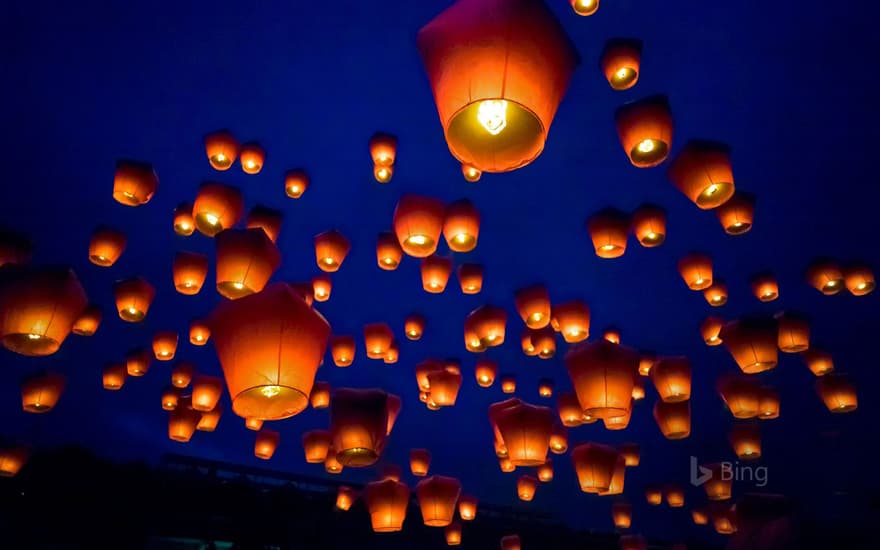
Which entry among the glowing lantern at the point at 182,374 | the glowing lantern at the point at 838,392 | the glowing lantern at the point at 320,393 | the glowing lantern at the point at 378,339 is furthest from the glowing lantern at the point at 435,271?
the glowing lantern at the point at 838,392

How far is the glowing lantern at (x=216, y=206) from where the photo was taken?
19.9 ft

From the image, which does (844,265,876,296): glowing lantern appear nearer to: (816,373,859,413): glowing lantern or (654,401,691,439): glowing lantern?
(816,373,859,413): glowing lantern

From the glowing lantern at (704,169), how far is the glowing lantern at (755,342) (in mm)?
1456

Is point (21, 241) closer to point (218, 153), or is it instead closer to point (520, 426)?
point (218, 153)

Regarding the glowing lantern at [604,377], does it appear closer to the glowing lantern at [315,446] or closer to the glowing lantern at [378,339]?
the glowing lantern at [378,339]

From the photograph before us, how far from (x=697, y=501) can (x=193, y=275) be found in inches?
817

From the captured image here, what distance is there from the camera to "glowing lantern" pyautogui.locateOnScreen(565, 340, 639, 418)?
5.00 m

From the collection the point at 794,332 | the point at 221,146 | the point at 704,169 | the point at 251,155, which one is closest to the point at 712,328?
the point at 794,332

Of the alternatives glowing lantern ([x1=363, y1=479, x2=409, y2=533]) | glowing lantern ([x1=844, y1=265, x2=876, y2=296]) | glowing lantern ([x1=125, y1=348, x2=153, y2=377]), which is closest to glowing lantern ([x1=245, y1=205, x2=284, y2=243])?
glowing lantern ([x1=125, y1=348, x2=153, y2=377])

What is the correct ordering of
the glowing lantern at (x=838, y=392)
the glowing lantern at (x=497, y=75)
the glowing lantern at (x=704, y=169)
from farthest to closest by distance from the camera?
the glowing lantern at (x=838, y=392)
the glowing lantern at (x=704, y=169)
the glowing lantern at (x=497, y=75)

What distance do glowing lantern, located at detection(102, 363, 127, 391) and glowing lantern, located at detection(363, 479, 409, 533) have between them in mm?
4055

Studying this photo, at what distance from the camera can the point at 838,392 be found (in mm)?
7914

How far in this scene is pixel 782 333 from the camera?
6.92 m

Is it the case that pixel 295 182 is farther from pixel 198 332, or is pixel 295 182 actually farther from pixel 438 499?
pixel 438 499
